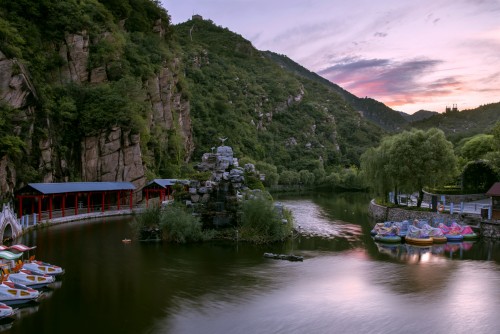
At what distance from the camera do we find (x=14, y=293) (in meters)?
19.0

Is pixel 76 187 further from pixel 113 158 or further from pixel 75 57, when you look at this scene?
pixel 75 57

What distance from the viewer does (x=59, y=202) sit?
5072 cm

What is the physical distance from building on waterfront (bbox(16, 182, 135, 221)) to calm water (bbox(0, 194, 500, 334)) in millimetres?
6906

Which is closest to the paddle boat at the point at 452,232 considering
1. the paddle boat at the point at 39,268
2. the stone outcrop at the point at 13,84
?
the paddle boat at the point at 39,268

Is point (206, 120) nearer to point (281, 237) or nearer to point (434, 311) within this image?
point (281, 237)

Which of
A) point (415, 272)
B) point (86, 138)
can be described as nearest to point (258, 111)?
point (86, 138)

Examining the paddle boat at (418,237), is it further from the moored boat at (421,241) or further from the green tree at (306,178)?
the green tree at (306,178)

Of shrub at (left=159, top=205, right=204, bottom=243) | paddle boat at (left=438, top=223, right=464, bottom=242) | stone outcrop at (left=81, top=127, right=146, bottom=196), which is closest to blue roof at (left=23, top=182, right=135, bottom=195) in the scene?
stone outcrop at (left=81, top=127, right=146, bottom=196)

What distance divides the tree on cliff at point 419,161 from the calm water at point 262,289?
10343 millimetres

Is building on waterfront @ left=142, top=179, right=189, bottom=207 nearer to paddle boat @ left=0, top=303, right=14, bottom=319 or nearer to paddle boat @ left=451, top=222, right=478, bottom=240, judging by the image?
paddle boat @ left=451, top=222, right=478, bottom=240

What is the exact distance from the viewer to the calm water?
1825 cm

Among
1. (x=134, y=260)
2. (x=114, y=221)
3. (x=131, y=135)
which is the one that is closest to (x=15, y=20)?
(x=131, y=135)

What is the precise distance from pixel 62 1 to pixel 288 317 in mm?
56015

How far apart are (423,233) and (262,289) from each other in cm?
1832
